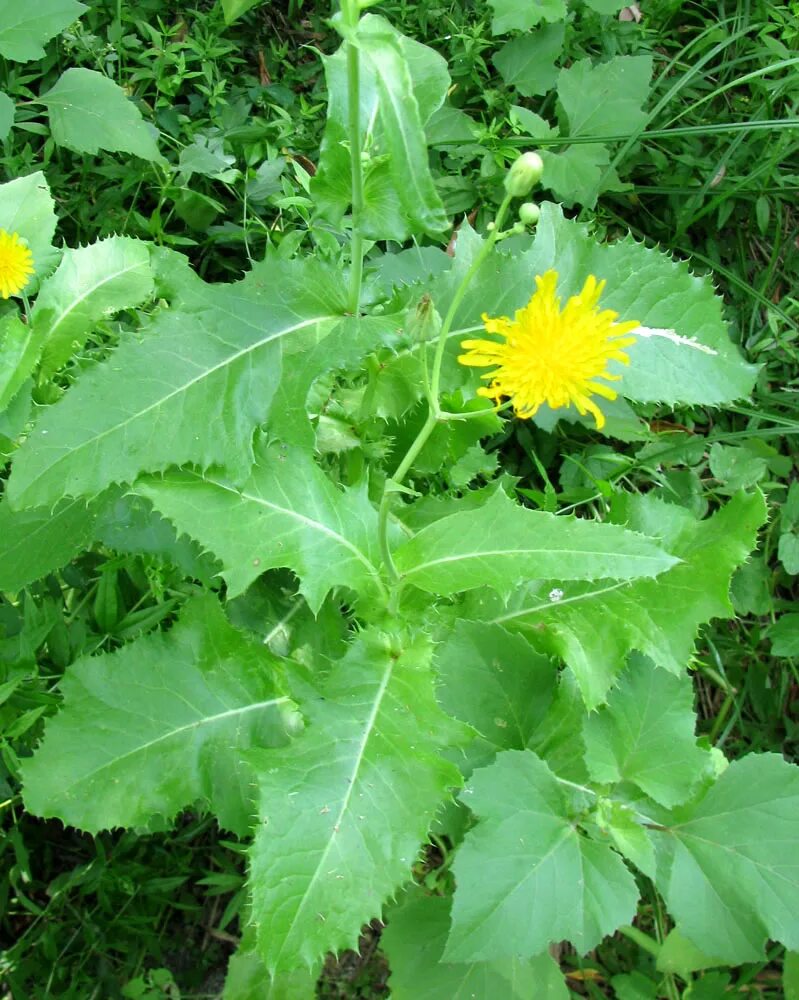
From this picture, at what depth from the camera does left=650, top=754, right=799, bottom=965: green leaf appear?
1853 mm

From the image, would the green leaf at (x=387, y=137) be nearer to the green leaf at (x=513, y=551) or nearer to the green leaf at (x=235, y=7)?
the green leaf at (x=513, y=551)

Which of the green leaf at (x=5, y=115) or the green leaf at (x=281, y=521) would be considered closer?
the green leaf at (x=281, y=521)

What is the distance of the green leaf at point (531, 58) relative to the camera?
2957 millimetres

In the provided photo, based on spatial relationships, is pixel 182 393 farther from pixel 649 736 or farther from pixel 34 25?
pixel 34 25

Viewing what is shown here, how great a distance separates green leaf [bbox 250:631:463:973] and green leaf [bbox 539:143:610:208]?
1.78 meters

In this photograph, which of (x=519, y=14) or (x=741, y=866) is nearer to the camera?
(x=741, y=866)

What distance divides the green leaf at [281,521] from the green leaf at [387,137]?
20.7 inches

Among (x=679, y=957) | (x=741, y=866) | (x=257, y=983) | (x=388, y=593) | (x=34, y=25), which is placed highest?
(x=34, y=25)

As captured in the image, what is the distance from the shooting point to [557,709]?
2.00 metres

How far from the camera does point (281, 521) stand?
1.75 metres

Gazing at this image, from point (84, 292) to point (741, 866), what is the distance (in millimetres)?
2106

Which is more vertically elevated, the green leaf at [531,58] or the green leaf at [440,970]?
the green leaf at [531,58]

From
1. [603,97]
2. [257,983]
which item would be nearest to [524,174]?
[603,97]

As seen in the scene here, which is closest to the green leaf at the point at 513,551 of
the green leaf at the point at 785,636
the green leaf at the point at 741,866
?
the green leaf at the point at 741,866
